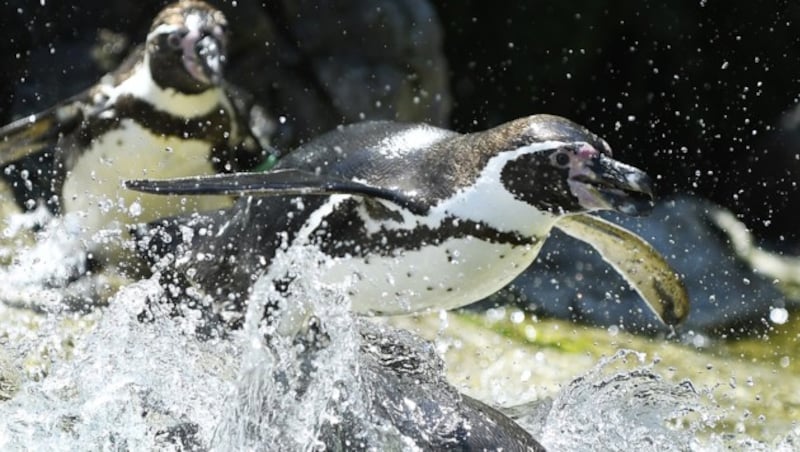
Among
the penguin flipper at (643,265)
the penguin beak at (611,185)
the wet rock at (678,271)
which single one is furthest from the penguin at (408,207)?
the wet rock at (678,271)

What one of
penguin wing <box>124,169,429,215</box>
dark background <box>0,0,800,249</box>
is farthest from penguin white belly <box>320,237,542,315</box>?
dark background <box>0,0,800,249</box>

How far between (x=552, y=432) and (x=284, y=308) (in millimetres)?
652

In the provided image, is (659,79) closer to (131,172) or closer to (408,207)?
(131,172)

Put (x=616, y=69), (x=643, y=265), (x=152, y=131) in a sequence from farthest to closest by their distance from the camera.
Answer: (x=616, y=69) < (x=152, y=131) < (x=643, y=265)

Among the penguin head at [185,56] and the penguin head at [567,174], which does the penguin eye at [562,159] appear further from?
the penguin head at [185,56]

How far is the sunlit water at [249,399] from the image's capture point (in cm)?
263

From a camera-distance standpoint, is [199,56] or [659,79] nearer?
[199,56]

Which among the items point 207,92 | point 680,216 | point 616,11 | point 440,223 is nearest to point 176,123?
point 207,92

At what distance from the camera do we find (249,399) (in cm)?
269

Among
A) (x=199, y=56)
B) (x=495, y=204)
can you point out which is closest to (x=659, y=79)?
(x=199, y=56)

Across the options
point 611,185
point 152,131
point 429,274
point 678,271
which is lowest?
point 678,271

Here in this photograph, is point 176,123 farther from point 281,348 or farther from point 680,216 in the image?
point 680,216

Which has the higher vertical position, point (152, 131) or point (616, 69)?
point (152, 131)

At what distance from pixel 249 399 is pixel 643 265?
4.43 ft
